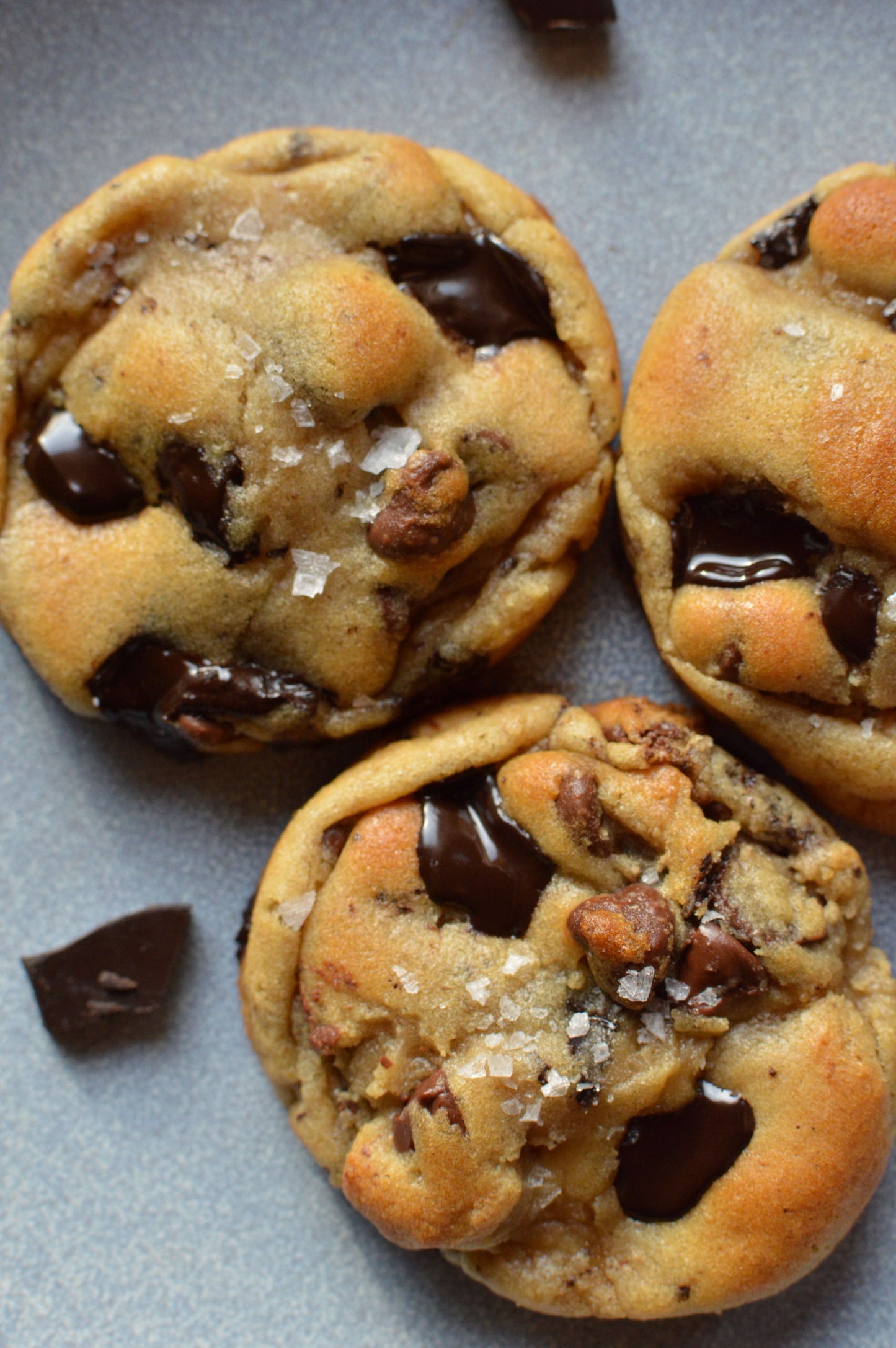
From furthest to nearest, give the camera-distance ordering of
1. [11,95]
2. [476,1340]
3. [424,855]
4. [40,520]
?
[11,95], [476,1340], [40,520], [424,855]

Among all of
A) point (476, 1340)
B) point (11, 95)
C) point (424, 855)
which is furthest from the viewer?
point (11, 95)

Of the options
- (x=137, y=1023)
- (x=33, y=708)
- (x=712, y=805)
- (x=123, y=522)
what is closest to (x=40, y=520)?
(x=123, y=522)

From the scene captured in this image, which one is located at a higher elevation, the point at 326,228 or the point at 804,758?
the point at 326,228

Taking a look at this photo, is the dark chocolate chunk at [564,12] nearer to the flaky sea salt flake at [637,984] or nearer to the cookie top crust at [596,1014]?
the cookie top crust at [596,1014]

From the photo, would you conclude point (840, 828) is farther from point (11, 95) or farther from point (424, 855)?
point (11, 95)

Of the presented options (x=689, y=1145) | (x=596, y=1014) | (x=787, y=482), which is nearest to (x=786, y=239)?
(x=787, y=482)

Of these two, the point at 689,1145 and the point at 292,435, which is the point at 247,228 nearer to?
the point at 292,435

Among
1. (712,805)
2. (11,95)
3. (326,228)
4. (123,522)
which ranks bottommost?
(712,805)
